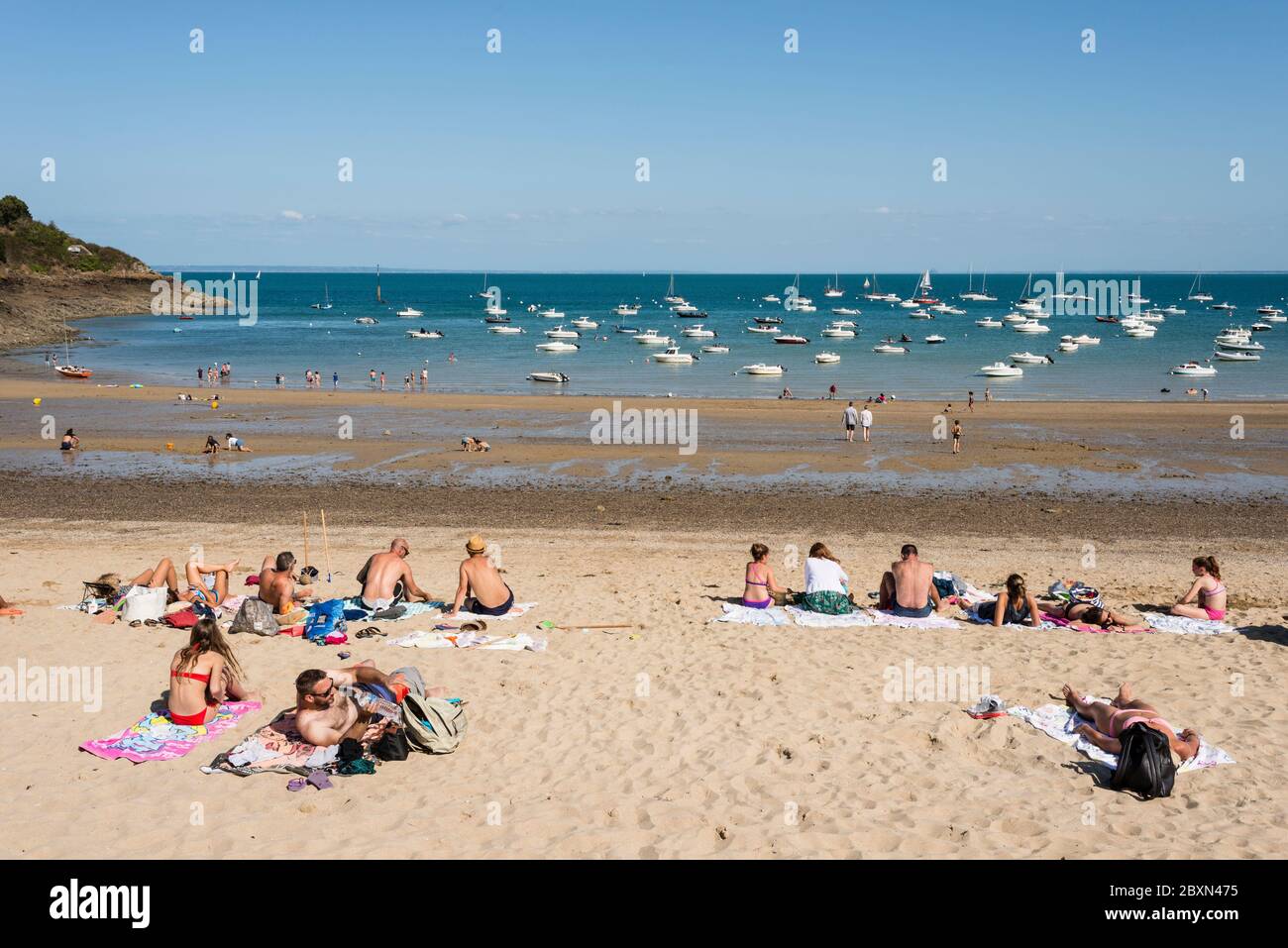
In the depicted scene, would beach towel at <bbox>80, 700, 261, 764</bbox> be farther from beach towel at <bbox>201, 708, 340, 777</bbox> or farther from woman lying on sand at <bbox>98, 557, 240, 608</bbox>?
woman lying on sand at <bbox>98, 557, 240, 608</bbox>

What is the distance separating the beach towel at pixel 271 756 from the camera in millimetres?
7809

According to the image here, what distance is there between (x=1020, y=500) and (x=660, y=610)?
44.0 ft

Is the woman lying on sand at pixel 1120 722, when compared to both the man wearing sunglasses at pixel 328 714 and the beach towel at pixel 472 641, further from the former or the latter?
the man wearing sunglasses at pixel 328 714

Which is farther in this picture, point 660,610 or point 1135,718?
point 660,610

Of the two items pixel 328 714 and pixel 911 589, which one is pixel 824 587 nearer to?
pixel 911 589

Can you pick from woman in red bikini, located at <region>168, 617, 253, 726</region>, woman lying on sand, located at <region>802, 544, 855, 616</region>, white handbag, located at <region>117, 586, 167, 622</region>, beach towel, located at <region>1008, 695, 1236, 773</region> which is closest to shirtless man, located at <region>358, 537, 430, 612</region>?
white handbag, located at <region>117, 586, 167, 622</region>

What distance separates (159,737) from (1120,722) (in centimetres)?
799

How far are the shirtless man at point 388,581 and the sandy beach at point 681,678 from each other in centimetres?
126

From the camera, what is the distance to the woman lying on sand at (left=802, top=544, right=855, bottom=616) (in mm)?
12359

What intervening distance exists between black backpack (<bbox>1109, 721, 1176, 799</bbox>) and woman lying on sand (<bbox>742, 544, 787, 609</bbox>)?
5.54 m

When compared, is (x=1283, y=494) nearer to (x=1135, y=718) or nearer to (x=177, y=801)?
(x=1135, y=718)

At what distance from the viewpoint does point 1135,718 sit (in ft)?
26.8
